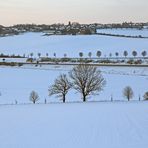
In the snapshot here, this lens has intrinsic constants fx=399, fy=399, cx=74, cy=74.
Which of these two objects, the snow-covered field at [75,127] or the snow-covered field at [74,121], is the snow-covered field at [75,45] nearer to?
the snow-covered field at [74,121]

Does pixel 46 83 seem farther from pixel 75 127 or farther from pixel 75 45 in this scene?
pixel 75 45

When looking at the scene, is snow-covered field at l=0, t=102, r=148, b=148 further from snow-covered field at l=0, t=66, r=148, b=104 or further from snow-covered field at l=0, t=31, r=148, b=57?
snow-covered field at l=0, t=31, r=148, b=57

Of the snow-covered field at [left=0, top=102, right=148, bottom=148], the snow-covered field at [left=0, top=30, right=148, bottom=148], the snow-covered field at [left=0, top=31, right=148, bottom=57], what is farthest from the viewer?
the snow-covered field at [left=0, top=31, right=148, bottom=57]

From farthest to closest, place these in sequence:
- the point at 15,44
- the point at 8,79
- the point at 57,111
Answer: the point at 15,44 < the point at 8,79 < the point at 57,111

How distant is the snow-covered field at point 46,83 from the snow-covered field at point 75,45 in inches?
2333

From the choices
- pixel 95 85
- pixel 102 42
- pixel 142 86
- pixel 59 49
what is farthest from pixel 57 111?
pixel 102 42

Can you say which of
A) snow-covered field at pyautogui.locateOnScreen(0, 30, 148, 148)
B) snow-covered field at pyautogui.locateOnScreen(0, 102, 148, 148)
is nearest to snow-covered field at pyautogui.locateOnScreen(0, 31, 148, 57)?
snow-covered field at pyautogui.locateOnScreen(0, 30, 148, 148)

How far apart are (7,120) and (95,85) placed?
63.0ft

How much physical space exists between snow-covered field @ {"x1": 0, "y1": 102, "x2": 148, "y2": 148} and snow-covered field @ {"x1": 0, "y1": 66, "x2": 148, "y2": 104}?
15268 mm

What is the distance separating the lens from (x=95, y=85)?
44.5 meters

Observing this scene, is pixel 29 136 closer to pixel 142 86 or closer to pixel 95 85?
pixel 95 85

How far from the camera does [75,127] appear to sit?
23.5 m

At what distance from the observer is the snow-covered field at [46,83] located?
48.5 meters

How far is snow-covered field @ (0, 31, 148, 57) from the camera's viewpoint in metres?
143
